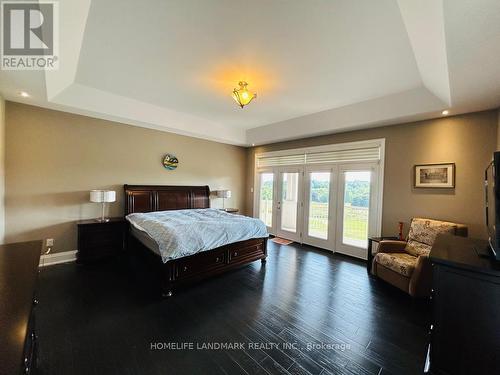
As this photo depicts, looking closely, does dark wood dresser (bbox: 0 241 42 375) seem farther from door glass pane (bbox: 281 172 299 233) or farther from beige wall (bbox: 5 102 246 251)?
door glass pane (bbox: 281 172 299 233)

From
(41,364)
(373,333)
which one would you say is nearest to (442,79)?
(373,333)

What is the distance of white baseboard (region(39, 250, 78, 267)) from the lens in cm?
357

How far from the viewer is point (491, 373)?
1396 millimetres

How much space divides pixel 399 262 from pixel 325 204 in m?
2.10

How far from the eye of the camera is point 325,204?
4852 millimetres

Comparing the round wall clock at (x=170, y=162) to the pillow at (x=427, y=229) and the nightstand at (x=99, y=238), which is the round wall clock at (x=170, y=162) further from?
the pillow at (x=427, y=229)

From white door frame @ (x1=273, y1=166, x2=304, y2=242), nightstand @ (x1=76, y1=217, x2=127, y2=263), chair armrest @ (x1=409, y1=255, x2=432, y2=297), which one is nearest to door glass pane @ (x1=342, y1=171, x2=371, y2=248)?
white door frame @ (x1=273, y1=166, x2=304, y2=242)

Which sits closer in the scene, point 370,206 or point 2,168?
point 2,168

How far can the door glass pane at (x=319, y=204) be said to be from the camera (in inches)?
191

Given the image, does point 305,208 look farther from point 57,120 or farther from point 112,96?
point 57,120

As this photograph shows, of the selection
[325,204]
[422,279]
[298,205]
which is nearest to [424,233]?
[422,279]

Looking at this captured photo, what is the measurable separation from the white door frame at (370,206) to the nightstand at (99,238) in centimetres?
449

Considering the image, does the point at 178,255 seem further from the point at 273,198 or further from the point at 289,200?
the point at 273,198

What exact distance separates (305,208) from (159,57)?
4210 mm
